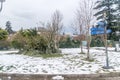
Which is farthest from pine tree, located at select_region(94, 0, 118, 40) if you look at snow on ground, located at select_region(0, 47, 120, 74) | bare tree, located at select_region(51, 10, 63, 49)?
snow on ground, located at select_region(0, 47, 120, 74)

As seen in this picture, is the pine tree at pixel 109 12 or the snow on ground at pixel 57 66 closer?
the snow on ground at pixel 57 66

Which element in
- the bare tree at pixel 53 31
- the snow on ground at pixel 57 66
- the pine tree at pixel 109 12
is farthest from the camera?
the pine tree at pixel 109 12

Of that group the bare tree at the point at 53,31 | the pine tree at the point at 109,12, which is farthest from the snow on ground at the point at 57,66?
the pine tree at the point at 109,12

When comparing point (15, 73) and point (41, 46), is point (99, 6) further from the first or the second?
point (15, 73)

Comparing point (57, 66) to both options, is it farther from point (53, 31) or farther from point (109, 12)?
point (109, 12)

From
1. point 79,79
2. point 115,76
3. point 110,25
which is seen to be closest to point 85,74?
point 79,79

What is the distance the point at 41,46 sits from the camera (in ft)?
73.5

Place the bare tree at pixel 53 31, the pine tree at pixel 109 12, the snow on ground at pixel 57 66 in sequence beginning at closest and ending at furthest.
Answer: the snow on ground at pixel 57 66, the bare tree at pixel 53 31, the pine tree at pixel 109 12

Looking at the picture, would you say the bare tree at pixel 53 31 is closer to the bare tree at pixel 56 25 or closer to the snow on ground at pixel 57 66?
the bare tree at pixel 56 25

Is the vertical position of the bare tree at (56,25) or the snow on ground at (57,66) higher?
the bare tree at (56,25)

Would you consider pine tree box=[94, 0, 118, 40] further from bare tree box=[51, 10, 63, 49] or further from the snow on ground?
the snow on ground

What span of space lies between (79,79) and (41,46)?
44.2ft

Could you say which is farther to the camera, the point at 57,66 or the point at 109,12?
the point at 109,12

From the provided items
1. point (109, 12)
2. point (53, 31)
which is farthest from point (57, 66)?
point (109, 12)
